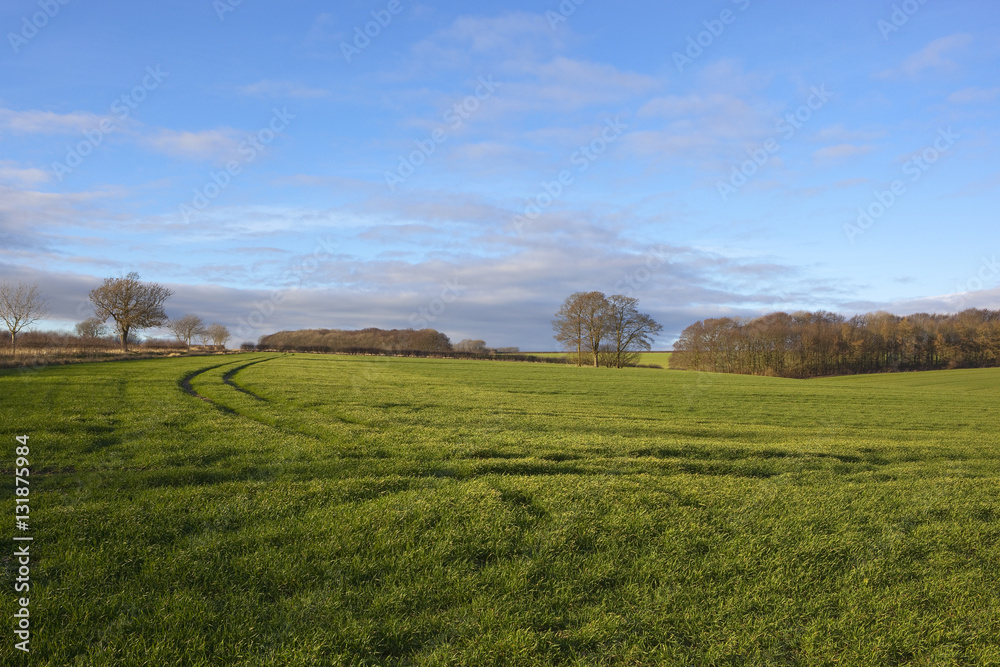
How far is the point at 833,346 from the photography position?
87812 mm

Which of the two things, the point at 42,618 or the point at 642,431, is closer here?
the point at 42,618

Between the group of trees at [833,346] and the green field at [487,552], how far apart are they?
78214 millimetres

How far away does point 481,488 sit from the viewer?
8797 millimetres

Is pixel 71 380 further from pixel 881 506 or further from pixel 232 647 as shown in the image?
pixel 881 506

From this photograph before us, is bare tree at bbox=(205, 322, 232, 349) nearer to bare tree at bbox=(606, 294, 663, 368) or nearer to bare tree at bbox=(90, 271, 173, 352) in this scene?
bare tree at bbox=(90, 271, 173, 352)

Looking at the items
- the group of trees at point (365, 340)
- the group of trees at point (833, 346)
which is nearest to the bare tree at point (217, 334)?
the group of trees at point (365, 340)

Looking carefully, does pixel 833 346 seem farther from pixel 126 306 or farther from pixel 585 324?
pixel 126 306

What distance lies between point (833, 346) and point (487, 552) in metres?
101

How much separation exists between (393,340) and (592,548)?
12184 centimetres

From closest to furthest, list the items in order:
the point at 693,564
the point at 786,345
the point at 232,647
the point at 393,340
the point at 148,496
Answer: the point at 232,647
the point at 693,564
the point at 148,496
the point at 786,345
the point at 393,340

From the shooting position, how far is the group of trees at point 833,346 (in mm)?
85375

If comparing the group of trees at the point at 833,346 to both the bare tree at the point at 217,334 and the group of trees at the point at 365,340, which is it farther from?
the bare tree at the point at 217,334

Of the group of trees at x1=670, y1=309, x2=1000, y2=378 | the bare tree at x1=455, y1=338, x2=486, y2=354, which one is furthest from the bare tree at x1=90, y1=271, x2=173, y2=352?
the group of trees at x1=670, y1=309, x2=1000, y2=378

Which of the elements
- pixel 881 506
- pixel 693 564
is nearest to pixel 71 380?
pixel 693 564
